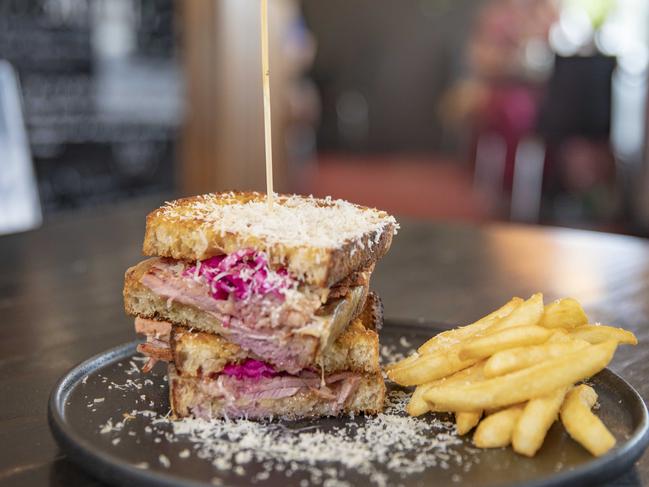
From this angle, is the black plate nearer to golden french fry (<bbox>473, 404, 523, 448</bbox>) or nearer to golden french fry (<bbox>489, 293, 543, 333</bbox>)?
golden french fry (<bbox>473, 404, 523, 448</bbox>)

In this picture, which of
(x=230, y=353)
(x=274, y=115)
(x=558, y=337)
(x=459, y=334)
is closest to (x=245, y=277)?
(x=230, y=353)

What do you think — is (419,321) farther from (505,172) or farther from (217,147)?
(505,172)

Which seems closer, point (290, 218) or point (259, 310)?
point (259, 310)

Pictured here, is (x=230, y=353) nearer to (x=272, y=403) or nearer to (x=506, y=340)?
(x=272, y=403)

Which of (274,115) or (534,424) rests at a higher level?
(534,424)

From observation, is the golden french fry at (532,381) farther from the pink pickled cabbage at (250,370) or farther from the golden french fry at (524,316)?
the pink pickled cabbage at (250,370)

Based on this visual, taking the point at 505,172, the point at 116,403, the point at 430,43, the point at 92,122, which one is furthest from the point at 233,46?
the point at 430,43
